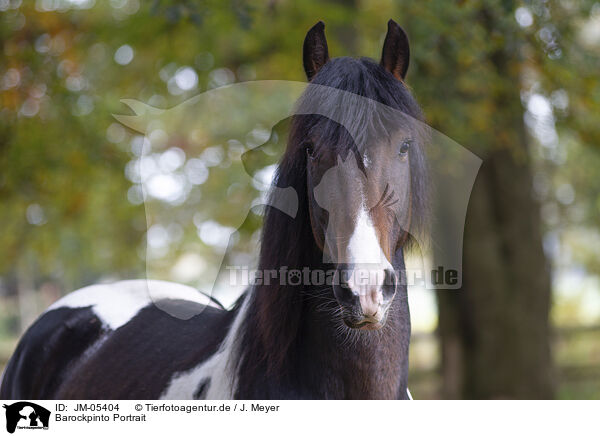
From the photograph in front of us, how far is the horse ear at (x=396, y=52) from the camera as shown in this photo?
200 centimetres

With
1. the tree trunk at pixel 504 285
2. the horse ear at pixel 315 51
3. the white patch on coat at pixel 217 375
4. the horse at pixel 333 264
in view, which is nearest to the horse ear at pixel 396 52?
the horse at pixel 333 264

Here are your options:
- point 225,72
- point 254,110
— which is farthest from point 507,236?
point 225,72

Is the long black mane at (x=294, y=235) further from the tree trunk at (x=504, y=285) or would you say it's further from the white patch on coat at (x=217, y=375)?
the tree trunk at (x=504, y=285)

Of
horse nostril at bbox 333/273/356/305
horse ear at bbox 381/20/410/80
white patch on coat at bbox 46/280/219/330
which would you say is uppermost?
horse ear at bbox 381/20/410/80

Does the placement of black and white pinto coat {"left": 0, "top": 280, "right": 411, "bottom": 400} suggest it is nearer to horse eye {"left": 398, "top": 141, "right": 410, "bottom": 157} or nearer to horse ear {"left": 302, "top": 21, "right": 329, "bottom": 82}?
horse eye {"left": 398, "top": 141, "right": 410, "bottom": 157}

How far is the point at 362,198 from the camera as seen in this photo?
1.74 metres

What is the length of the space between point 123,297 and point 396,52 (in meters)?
1.94

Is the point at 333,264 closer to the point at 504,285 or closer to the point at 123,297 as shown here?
the point at 123,297

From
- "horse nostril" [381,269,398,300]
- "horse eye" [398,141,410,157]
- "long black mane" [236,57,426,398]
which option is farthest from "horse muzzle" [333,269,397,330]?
"horse eye" [398,141,410,157]

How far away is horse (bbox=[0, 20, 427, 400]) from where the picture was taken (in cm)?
172

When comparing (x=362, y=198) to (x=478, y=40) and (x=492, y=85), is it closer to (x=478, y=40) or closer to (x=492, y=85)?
(x=478, y=40)
